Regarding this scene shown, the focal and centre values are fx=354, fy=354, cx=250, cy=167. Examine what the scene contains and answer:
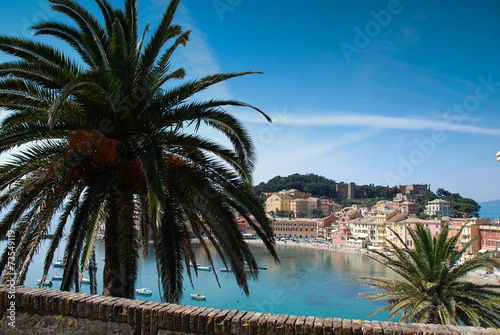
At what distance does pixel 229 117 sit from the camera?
5543mm

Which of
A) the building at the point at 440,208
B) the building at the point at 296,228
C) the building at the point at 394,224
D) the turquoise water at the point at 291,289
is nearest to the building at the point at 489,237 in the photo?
the turquoise water at the point at 291,289

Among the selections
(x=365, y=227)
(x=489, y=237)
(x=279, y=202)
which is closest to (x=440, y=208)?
(x=365, y=227)

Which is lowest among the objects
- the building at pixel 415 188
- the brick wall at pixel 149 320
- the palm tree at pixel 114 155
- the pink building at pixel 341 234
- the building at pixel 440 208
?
the pink building at pixel 341 234

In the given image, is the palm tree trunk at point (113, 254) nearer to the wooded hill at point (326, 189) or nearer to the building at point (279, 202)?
the building at point (279, 202)

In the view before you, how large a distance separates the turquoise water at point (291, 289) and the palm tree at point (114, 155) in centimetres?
2954

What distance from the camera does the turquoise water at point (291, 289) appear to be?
3616 centimetres

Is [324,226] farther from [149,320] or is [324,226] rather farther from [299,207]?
[149,320]

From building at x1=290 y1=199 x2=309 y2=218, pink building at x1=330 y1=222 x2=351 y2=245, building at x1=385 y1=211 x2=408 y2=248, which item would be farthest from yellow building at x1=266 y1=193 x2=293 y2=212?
building at x1=385 y1=211 x2=408 y2=248

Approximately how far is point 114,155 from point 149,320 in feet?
9.05

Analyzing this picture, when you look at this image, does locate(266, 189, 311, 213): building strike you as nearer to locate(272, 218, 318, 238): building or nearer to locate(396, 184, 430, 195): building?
locate(272, 218, 318, 238): building

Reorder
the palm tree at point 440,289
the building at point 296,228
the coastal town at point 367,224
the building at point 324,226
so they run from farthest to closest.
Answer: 1. the building at point 296,228
2. the building at point 324,226
3. the coastal town at point 367,224
4. the palm tree at point 440,289

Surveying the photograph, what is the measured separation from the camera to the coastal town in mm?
58125

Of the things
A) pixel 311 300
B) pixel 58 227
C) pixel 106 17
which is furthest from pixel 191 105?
pixel 311 300

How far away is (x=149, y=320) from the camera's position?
323cm
